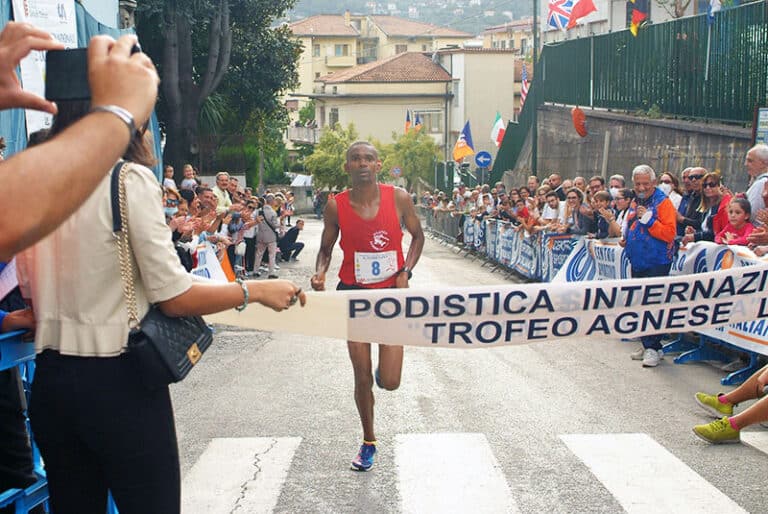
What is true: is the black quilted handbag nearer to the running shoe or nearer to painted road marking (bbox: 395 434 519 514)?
painted road marking (bbox: 395 434 519 514)

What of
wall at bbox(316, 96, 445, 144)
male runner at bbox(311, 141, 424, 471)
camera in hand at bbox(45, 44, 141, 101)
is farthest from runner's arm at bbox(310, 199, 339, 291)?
wall at bbox(316, 96, 445, 144)

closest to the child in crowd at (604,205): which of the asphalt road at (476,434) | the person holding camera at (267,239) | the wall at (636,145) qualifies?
the asphalt road at (476,434)

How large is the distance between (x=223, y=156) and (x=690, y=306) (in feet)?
101

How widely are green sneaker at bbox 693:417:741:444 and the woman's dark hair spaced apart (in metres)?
5.16

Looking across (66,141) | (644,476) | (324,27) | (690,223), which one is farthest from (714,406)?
(324,27)

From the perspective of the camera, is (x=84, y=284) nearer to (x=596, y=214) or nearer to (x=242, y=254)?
(x=596, y=214)

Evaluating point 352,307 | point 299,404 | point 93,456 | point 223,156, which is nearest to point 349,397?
point 299,404

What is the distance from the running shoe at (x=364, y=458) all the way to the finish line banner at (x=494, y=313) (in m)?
1.33

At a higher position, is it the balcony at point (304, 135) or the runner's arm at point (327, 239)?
the runner's arm at point (327, 239)

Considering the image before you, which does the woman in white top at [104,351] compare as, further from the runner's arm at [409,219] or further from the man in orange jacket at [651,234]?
the man in orange jacket at [651,234]

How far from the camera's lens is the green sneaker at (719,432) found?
7.05 meters

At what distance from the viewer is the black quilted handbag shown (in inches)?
120

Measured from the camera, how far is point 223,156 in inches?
1395

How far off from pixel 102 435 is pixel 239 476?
131 inches
